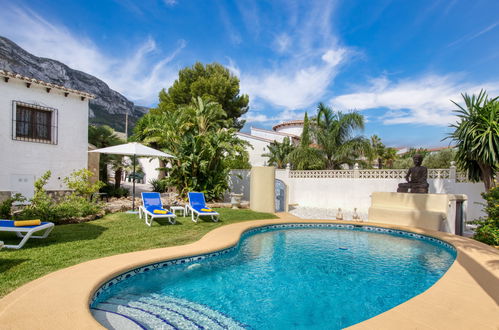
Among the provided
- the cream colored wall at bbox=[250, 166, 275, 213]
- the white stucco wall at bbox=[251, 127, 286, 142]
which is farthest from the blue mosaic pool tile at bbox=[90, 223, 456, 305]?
the white stucco wall at bbox=[251, 127, 286, 142]

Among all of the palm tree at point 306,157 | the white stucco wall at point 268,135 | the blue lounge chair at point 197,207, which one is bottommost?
the blue lounge chair at point 197,207

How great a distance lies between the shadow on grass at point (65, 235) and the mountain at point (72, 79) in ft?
198

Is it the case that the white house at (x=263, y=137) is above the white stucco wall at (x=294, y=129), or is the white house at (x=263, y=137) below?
below

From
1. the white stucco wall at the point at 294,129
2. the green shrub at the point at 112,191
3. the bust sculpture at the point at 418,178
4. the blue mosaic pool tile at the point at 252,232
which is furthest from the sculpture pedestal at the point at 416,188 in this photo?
the white stucco wall at the point at 294,129

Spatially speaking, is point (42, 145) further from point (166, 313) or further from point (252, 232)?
point (166, 313)

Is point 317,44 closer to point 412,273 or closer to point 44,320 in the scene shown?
point 412,273

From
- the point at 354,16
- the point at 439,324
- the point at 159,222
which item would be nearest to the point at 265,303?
the point at 439,324

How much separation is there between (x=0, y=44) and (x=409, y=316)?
275 feet

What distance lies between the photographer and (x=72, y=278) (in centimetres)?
483

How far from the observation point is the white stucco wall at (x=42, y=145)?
37.9 feet

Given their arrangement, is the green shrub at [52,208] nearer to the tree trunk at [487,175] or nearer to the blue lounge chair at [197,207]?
the blue lounge chair at [197,207]

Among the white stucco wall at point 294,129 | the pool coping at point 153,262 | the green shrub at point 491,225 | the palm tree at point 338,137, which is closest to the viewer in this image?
the pool coping at point 153,262

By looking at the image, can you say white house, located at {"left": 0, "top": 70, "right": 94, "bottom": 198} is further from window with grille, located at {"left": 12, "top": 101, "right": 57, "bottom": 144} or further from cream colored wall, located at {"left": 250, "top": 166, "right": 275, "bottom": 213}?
cream colored wall, located at {"left": 250, "top": 166, "right": 275, "bottom": 213}

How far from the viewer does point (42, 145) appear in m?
12.6
